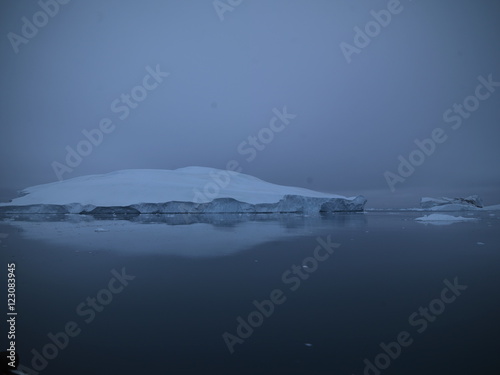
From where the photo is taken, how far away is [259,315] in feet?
10.5

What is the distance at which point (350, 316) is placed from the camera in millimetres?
3100

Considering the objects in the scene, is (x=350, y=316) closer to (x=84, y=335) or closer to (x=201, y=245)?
(x=84, y=335)

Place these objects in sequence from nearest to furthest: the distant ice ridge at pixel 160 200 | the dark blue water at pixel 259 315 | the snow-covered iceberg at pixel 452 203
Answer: the dark blue water at pixel 259 315
the distant ice ridge at pixel 160 200
the snow-covered iceberg at pixel 452 203

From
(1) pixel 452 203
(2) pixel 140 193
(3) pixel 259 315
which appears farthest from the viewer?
(1) pixel 452 203

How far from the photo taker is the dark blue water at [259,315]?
88.7 inches

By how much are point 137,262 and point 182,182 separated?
30038 mm

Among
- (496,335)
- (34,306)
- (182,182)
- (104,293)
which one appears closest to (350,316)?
(496,335)

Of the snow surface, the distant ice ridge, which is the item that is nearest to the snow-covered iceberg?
the distant ice ridge

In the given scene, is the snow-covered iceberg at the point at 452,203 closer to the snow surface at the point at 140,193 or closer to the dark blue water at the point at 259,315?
the snow surface at the point at 140,193

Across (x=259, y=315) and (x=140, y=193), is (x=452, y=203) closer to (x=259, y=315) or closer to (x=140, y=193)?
(x=140, y=193)

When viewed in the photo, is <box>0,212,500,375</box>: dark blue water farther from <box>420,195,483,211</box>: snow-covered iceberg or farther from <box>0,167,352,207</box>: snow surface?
<box>420,195,483,211</box>: snow-covered iceberg

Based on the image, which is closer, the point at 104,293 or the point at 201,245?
the point at 104,293

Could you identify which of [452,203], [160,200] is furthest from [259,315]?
[452,203]

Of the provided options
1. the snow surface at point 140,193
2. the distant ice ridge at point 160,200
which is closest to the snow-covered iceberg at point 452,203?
the distant ice ridge at point 160,200
